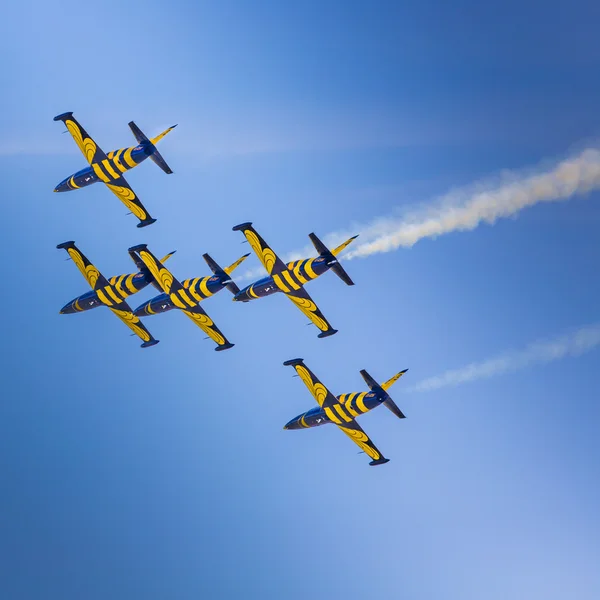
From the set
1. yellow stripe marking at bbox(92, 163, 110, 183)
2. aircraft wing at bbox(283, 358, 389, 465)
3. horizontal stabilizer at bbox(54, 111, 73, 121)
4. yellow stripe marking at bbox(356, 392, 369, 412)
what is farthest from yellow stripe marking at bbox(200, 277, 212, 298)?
horizontal stabilizer at bbox(54, 111, 73, 121)

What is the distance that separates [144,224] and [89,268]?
5.27 m

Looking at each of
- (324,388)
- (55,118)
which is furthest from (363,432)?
(55,118)

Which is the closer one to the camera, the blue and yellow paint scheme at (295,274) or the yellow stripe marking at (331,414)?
the blue and yellow paint scheme at (295,274)

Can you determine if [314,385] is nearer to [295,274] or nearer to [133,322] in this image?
[295,274]

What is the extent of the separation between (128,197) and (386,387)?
24.6 m

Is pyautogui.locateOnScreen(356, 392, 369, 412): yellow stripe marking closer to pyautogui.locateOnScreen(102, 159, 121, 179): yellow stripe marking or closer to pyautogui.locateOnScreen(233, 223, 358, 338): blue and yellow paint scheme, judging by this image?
pyautogui.locateOnScreen(233, 223, 358, 338): blue and yellow paint scheme

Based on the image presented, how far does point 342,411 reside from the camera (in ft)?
365

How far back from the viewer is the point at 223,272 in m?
111

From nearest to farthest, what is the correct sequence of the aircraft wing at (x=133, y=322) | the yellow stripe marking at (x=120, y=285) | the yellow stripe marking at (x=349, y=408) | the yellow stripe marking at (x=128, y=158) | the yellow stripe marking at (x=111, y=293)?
the yellow stripe marking at (x=349, y=408) → the yellow stripe marking at (x=128, y=158) → the yellow stripe marking at (x=120, y=285) → the yellow stripe marking at (x=111, y=293) → the aircraft wing at (x=133, y=322)

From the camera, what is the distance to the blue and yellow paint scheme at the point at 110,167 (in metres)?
113

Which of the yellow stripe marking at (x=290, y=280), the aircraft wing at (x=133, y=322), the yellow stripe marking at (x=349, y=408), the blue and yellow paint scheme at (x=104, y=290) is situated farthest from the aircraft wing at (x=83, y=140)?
the yellow stripe marking at (x=349, y=408)

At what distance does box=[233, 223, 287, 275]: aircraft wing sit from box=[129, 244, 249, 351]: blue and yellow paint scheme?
4.00 feet

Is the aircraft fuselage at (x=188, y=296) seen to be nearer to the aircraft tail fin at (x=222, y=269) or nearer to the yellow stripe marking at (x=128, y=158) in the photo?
the aircraft tail fin at (x=222, y=269)

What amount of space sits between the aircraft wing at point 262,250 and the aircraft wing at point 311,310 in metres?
2.75
